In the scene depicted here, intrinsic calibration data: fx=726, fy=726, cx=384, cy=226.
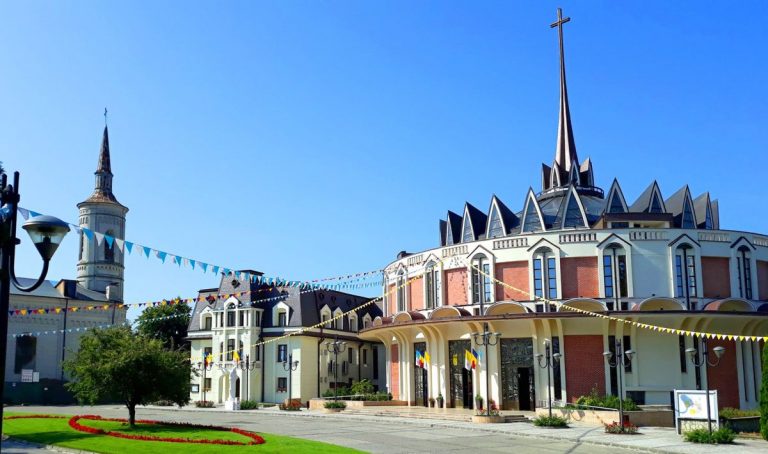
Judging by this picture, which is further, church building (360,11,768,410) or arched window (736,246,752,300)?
arched window (736,246,752,300)

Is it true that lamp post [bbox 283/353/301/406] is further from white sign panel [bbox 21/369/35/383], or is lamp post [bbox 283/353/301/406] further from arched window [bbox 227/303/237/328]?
white sign panel [bbox 21/369/35/383]

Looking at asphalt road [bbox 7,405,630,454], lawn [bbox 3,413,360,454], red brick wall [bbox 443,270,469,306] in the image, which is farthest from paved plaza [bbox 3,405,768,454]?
red brick wall [bbox 443,270,469,306]

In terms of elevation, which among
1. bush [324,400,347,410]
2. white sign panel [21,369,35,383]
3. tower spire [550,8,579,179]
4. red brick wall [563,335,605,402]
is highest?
tower spire [550,8,579,179]

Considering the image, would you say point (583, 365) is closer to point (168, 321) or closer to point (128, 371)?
point (128, 371)

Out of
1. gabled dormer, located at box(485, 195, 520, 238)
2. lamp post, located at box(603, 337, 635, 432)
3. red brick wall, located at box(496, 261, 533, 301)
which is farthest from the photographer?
gabled dormer, located at box(485, 195, 520, 238)

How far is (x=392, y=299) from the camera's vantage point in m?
55.1

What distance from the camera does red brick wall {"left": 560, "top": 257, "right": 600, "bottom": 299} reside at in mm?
43750

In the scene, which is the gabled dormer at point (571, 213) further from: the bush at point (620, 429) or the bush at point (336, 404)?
the bush at point (336, 404)

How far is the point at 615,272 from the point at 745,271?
8.73 m

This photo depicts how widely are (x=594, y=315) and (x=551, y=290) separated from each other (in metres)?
3.74

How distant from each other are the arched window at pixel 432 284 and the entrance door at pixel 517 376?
615cm

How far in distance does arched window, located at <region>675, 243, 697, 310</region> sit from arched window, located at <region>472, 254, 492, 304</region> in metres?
11.2

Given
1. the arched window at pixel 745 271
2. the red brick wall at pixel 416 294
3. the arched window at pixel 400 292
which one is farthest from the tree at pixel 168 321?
the arched window at pixel 745 271

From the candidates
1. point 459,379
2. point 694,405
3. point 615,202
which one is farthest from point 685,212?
point 694,405
